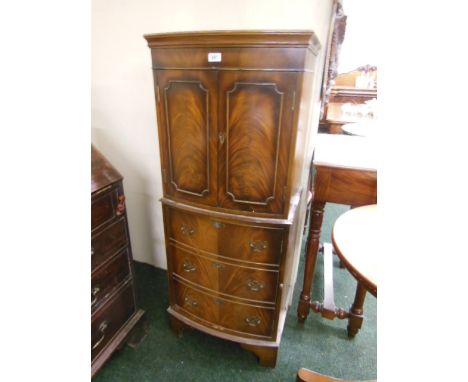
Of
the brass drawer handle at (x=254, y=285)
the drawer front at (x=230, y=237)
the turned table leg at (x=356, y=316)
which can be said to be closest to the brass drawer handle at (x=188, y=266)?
the drawer front at (x=230, y=237)

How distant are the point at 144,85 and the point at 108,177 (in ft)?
2.13

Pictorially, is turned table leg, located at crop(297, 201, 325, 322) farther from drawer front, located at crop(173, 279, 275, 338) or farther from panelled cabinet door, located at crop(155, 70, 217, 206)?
panelled cabinet door, located at crop(155, 70, 217, 206)

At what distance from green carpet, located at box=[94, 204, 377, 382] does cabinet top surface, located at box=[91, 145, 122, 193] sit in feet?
3.27

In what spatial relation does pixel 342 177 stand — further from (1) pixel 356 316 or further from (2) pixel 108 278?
(2) pixel 108 278

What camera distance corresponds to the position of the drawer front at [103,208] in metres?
1.21

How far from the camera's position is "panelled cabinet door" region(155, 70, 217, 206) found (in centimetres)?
108

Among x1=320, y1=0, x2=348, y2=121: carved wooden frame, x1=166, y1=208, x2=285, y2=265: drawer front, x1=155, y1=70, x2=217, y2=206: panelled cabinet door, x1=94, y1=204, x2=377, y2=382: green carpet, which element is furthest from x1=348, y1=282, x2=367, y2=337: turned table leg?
x1=320, y1=0, x2=348, y2=121: carved wooden frame

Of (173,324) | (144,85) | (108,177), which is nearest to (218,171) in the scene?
(108,177)

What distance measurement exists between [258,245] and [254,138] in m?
0.48

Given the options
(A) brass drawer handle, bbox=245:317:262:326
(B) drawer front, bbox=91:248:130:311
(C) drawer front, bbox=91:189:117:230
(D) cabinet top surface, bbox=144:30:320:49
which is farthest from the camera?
(A) brass drawer handle, bbox=245:317:262:326

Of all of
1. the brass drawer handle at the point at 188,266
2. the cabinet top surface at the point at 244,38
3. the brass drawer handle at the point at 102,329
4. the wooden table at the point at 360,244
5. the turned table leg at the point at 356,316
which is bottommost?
the turned table leg at the point at 356,316

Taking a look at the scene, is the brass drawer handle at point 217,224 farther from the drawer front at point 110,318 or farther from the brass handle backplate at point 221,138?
the drawer front at point 110,318

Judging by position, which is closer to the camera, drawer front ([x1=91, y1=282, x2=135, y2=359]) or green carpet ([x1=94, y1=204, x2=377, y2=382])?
drawer front ([x1=91, y1=282, x2=135, y2=359])
